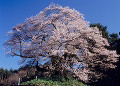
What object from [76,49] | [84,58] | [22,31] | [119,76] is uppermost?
[22,31]

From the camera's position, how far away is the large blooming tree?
476 inches

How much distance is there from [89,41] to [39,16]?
704 cm

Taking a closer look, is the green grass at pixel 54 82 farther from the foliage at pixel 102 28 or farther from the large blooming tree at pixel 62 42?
the foliage at pixel 102 28

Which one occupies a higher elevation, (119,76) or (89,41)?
(89,41)

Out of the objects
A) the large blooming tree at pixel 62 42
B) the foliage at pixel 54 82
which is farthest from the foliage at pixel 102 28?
the foliage at pixel 54 82

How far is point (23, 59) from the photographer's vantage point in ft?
47.1

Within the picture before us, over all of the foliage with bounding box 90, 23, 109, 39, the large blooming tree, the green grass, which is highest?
the foliage with bounding box 90, 23, 109, 39

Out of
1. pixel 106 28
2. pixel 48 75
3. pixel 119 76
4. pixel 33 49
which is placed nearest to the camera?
pixel 33 49

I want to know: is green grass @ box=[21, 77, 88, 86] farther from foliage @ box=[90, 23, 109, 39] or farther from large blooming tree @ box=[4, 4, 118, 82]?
foliage @ box=[90, 23, 109, 39]

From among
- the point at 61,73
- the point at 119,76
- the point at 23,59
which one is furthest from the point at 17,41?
the point at 119,76

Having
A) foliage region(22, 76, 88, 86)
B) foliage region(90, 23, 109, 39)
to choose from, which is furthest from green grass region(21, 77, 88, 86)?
foliage region(90, 23, 109, 39)

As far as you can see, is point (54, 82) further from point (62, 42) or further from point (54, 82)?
point (62, 42)

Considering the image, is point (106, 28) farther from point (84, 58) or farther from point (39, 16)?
point (39, 16)

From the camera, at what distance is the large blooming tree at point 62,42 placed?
1209 centimetres
